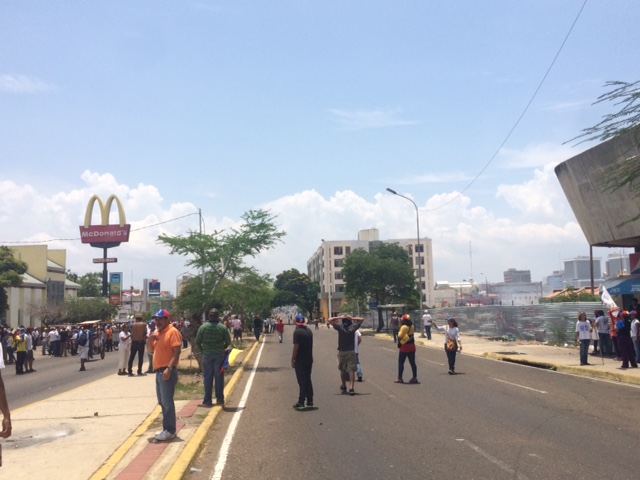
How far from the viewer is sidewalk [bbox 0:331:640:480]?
7652 mm

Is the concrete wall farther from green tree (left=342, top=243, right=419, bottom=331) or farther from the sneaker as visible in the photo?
green tree (left=342, top=243, right=419, bottom=331)

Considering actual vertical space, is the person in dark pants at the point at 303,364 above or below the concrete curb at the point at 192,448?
above

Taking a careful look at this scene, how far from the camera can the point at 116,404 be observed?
13289 millimetres

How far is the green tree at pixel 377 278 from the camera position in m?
63.9

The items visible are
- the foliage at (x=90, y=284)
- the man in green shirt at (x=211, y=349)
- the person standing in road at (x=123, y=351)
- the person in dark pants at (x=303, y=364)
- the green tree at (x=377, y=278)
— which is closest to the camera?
the man in green shirt at (x=211, y=349)

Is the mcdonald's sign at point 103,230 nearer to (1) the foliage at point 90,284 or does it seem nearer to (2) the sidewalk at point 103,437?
(1) the foliage at point 90,284

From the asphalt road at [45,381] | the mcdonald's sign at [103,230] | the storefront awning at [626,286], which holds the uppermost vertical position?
the mcdonald's sign at [103,230]

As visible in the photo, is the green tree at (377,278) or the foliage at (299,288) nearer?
the green tree at (377,278)

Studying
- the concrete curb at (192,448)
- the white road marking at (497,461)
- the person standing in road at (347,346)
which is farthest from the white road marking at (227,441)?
the white road marking at (497,461)

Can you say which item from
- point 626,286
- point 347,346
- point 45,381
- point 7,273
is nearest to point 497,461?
point 347,346

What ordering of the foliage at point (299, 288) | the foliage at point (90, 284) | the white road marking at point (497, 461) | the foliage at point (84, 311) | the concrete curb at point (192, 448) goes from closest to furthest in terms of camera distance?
the white road marking at point (497, 461) < the concrete curb at point (192, 448) < the foliage at point (84, 311) < the foliage at point (90, 284) < the foliage at point (299, 288)

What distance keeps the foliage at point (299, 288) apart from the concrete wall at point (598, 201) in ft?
316

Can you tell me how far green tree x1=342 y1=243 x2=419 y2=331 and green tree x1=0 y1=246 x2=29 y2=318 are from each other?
30301mm

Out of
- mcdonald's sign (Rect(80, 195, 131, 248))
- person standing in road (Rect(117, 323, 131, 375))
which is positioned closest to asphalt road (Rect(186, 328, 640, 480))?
person standing in road (Rect(117, 323, 131, 375))
